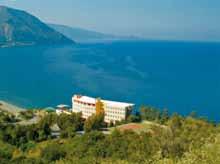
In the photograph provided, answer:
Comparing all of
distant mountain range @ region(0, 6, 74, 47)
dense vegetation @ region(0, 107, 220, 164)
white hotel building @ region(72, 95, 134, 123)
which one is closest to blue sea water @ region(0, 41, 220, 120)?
white hotel building @ region(72, 95, 134, 123)

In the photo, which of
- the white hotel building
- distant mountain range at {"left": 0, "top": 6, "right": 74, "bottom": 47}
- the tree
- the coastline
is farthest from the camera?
distant mountain range at {"left": 0, "top": 6, "right": 74, "bottom": 47}

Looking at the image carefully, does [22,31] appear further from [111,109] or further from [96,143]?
[96,143]

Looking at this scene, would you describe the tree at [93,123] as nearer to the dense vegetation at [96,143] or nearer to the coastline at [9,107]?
the dense vegetation at [96,143]

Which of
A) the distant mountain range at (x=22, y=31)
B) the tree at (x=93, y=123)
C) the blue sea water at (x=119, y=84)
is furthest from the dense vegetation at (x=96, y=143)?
the distant mountain range at (x=22, y=31)

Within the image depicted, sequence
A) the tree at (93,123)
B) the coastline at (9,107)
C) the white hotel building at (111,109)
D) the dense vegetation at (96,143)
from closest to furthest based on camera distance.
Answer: the dense vegetation at (96,143) → the tree at (93,123) → the white hotel building at (111,109) → the coastline at (9,107)

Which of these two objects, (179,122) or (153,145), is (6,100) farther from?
(153,145)

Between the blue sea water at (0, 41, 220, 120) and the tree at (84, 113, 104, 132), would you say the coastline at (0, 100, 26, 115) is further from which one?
the tree at (84, 113, 104, 132)

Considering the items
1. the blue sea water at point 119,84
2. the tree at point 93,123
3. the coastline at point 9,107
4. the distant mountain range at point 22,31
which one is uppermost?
the distant mountain range at point 22,31

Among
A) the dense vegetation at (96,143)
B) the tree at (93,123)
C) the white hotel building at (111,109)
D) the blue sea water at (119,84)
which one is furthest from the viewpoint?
the blue sea water at (119,84)
